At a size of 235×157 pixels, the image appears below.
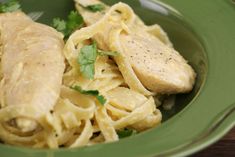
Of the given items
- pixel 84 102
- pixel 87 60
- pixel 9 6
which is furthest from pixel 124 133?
pixel 9 6

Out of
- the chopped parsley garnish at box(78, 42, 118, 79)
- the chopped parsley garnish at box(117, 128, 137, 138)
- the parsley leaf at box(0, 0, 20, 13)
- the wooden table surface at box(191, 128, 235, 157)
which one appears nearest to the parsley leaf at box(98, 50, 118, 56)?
the chopped parsley garnish at box(78, 42, 118, 79)

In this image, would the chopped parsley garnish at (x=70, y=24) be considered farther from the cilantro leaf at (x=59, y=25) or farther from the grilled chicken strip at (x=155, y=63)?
the grilled chicken strip at (x=155, y=63)

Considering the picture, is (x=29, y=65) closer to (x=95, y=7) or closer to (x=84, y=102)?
(x=84, y=102)

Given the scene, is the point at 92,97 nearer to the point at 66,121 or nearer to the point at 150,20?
the point at 66,121

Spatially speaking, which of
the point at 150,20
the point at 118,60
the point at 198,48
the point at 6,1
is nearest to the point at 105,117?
the point at 118,60

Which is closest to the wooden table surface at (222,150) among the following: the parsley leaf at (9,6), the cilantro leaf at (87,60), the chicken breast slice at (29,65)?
the cilantro leaf at (87,60)

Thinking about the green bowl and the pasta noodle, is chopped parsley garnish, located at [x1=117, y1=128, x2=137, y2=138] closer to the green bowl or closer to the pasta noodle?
the pasta noodle

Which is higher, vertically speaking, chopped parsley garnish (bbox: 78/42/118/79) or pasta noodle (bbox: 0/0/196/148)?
chopped parsley garnish (bbox: 78/42/118/79)
